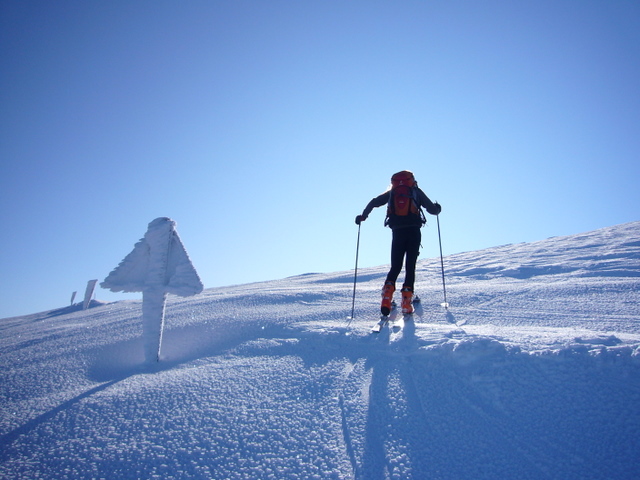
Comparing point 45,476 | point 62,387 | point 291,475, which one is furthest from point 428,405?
point 62,387

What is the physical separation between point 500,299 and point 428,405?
3062 millimetres

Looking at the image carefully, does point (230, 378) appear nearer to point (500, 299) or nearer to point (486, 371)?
point (486, 371)

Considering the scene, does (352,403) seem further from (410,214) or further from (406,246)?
(410,214)

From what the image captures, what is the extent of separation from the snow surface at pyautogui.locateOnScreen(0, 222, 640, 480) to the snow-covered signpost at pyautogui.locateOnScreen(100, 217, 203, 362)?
654 millimetres

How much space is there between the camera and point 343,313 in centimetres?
454

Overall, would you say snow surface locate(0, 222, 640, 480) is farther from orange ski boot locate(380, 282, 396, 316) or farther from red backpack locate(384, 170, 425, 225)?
red backpack locate(384, 170, 425, 225)

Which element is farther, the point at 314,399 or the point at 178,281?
the point at 178,281

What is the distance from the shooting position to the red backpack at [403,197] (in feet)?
15.2

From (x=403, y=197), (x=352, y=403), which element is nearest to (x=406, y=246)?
(x=403, y=197)

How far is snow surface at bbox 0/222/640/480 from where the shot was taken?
1749 millimetres

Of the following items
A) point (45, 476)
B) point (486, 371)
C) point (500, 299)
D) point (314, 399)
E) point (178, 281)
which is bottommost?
point (45, 476)

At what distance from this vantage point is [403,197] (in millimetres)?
4641

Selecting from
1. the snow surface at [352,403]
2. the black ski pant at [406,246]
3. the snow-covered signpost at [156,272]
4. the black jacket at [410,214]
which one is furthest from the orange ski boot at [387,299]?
the snow-covered signpost at [156,272]

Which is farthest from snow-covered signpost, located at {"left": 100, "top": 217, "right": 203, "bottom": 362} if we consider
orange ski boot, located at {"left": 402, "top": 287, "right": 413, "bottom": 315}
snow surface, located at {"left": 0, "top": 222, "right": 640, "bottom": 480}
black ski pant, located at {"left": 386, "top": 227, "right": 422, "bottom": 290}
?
black ski pant, located at {"left": 386, "top": 227, "right": 422, "bottom": 290}
